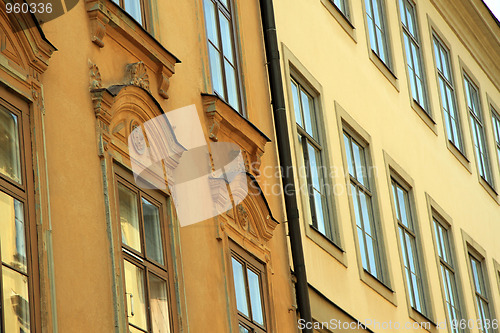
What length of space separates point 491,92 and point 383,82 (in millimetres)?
6449

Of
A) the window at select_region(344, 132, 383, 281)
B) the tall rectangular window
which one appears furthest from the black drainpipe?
the tall rectangular window

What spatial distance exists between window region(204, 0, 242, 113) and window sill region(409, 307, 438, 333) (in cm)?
497

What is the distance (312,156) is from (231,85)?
2.62 meters

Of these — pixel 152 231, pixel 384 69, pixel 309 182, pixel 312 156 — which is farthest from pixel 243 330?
pixel 384 69

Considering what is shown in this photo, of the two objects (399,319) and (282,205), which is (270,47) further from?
(399,319)

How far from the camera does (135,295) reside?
7.86 m

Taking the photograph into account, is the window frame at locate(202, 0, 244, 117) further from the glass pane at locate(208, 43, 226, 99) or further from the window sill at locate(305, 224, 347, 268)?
the window sill at locate(305, 224, 347, 268)

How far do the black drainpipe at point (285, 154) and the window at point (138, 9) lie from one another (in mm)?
2729

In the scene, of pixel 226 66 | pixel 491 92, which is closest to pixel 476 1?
pixel 491 92

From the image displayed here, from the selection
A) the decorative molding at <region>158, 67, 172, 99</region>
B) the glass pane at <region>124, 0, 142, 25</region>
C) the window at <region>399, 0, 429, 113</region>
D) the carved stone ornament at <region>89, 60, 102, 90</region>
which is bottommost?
the carved stone ornament at <region>89, 60, 102, 90</region>

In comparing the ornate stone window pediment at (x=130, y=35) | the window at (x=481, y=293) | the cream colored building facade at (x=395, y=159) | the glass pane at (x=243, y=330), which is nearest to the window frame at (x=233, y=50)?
the ornate stone window pediment at (x=130, y=35)

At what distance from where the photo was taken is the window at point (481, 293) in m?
17.8

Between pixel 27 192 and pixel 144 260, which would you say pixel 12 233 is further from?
pixel 144 260

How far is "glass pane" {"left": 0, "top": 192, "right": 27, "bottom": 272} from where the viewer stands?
21.6ft
